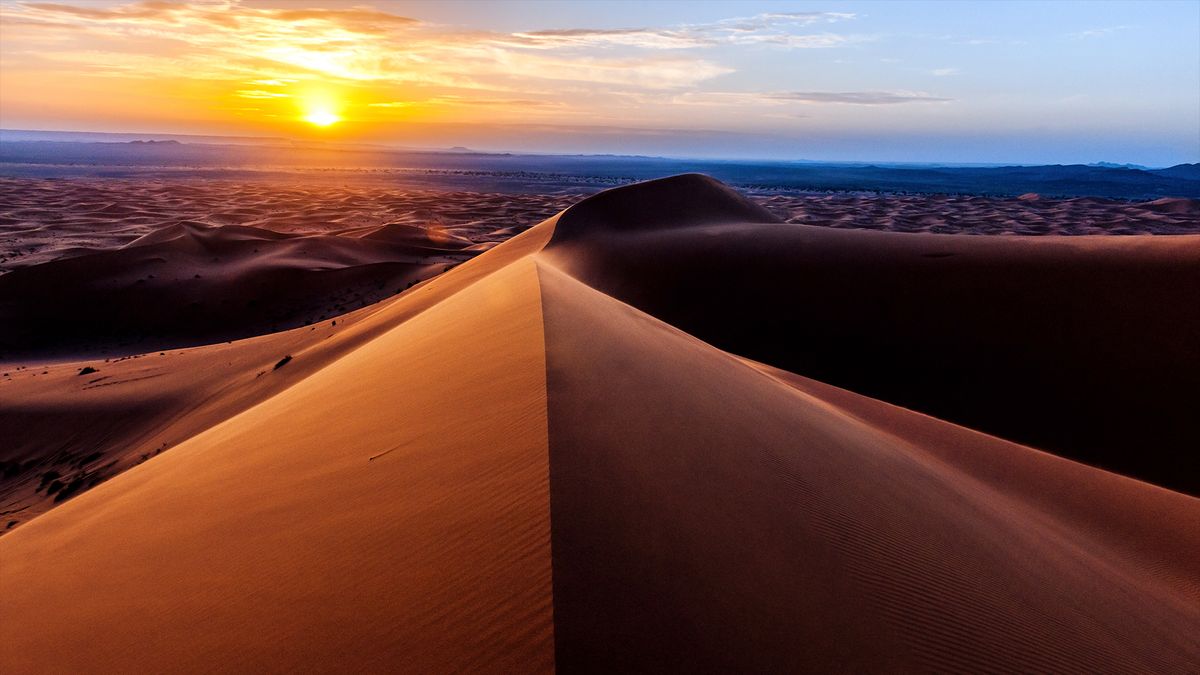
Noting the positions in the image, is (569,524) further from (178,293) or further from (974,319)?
(178,293)

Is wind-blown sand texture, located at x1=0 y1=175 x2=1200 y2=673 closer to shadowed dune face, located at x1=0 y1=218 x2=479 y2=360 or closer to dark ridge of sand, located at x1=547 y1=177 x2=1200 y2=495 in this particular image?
dark ridge of sand, located at x1=547 y1=177 x2=1200 y2=495

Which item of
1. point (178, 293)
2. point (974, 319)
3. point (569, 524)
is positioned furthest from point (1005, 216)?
point (569, 524)

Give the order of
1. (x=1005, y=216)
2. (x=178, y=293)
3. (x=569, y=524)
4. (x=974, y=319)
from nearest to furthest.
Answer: (x=569, y=524)
(x=974, y=319)
(x=178, y=293)
(x=1005, y=216)

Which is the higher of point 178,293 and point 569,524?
point 569,524

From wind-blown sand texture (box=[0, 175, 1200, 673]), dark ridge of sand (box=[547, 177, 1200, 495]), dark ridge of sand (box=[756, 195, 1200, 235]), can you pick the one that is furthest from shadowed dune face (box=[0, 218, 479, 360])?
dark ridge of sand (box=[756, 195, 1200, 235])

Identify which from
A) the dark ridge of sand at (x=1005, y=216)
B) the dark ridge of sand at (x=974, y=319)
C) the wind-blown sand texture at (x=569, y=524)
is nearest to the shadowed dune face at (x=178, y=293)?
the dark ridge of sand at (x=974, y=319)

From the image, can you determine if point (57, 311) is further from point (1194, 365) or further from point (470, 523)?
point (1194, 365)

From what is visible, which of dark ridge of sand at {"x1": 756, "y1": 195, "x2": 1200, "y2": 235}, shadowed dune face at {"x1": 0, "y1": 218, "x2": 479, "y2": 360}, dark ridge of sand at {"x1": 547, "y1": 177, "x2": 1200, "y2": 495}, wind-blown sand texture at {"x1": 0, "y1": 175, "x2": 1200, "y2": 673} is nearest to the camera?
wind-blown sand texture at {"x1": 0, "y1": 175, "x2": 1200, "y2": 673}
